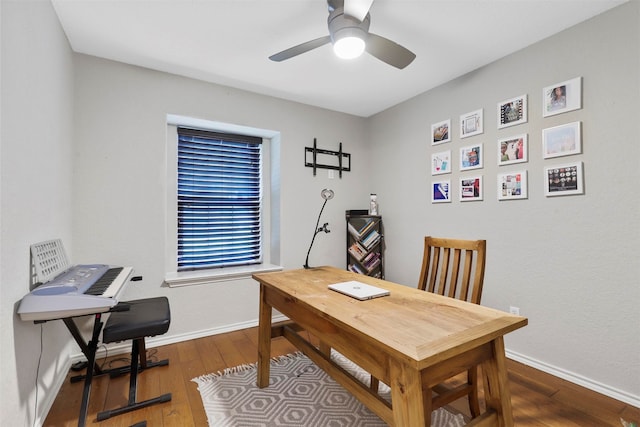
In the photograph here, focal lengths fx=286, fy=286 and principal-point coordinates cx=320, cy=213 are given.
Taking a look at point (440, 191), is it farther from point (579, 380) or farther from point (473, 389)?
point (473, 389)

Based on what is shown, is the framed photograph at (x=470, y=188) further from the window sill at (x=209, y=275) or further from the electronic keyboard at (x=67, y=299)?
the electronic keyboard at (x=67, y=299)

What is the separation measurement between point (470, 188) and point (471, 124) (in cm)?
59

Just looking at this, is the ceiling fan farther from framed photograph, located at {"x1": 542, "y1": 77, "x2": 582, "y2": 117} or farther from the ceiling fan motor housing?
framed photograph, located at {"x1": 542, "y1": 77, "x2": 582, "y2": 117}

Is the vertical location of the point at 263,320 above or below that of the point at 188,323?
above

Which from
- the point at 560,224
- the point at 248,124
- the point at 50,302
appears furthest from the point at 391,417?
the point at 248,124

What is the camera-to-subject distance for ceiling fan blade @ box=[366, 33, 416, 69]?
174cm

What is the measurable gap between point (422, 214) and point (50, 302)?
299cm

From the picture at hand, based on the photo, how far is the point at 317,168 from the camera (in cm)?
344

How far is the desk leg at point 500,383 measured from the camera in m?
1.07

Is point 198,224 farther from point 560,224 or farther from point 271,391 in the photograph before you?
point 560,224

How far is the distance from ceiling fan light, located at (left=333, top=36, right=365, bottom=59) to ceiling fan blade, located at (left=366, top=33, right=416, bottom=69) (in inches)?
4.0

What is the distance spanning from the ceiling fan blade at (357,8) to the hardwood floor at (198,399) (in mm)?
2305

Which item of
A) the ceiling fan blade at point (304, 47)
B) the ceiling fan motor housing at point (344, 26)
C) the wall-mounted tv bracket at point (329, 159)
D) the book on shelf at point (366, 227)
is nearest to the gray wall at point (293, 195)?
the wall-mounted tv bracket at point (329, 159)

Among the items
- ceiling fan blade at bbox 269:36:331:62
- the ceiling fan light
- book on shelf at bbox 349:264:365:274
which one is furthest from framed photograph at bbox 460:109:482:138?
book on shelf at bbox 349:264:365:274
